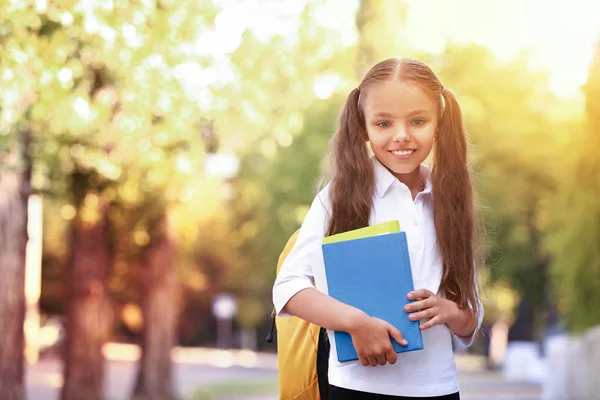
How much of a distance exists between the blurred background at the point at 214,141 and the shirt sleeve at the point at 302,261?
0.47 meters

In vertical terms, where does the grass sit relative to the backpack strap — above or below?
below

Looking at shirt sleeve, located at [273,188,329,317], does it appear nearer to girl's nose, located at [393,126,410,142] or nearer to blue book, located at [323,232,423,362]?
blue book, located at [323,232,423,362]

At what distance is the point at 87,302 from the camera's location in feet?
52.3

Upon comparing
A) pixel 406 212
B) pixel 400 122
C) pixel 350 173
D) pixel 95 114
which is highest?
pixel 95 114

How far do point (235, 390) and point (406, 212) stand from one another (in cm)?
2475

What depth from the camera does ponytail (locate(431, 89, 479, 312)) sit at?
102 inches

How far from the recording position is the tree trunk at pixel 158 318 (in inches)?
723

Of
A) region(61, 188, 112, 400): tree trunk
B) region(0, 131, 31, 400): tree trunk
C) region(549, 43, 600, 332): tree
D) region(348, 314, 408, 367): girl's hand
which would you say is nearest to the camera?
region(348, 314, 408, 367): girl's hand

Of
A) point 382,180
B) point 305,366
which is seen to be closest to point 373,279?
point 382,180

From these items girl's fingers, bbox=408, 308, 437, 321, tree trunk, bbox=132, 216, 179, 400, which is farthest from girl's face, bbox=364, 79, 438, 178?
tree trunk, bbox=132, 216, 179, 400

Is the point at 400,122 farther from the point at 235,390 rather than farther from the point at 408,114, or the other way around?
the point at 235,390

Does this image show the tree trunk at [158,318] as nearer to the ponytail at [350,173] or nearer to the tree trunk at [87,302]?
the tree trunk at [87,302]

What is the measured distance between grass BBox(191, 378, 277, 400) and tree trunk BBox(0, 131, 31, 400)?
11695 mm

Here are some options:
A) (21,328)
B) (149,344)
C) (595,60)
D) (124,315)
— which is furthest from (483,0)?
(124,315)
